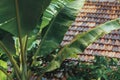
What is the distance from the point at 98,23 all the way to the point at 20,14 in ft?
9.26

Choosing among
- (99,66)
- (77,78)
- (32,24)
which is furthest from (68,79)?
(32,24)

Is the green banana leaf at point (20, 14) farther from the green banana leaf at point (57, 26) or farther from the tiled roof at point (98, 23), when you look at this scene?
the tiled roof at point (98, 23)

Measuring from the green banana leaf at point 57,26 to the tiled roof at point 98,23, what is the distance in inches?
44.4

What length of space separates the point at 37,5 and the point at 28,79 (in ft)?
4.07

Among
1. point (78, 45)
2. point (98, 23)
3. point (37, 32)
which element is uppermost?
point (98, 23)

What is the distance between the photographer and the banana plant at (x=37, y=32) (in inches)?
165

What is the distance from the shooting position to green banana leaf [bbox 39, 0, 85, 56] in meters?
4.98

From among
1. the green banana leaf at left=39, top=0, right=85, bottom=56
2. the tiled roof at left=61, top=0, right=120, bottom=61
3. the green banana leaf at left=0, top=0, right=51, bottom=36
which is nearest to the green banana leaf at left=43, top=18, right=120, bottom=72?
the green banana leaf at left=39, top=0, right=85, bottom=56

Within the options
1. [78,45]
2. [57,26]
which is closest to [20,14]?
[57,26]

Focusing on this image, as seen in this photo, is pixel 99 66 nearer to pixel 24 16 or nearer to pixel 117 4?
pixel 24 16

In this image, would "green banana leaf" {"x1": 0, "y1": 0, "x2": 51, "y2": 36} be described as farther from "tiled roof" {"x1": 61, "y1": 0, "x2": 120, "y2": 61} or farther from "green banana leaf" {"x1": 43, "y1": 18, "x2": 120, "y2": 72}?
"tiled roof" {"x1": 61, "y1": 0, "x2": 120, "y2": 61}

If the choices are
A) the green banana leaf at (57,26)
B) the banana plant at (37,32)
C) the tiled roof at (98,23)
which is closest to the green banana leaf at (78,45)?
the banana plant at (37,32)

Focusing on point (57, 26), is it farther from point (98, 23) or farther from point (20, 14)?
point (98, 23)

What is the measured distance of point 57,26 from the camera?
16.6ft
